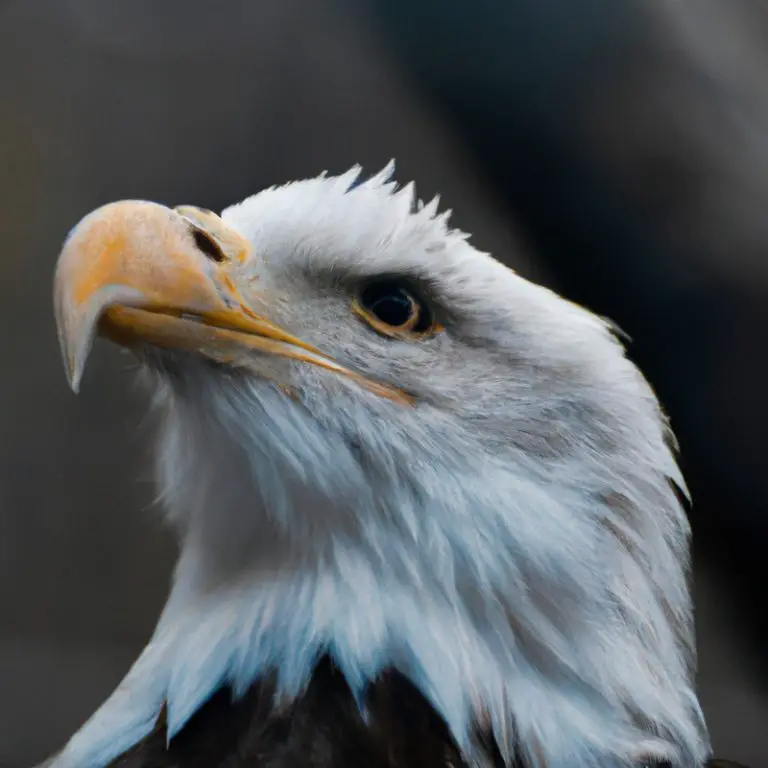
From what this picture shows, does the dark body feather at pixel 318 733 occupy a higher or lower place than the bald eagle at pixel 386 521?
lower

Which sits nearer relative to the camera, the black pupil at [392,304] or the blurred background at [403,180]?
the black pupil at [392,304]

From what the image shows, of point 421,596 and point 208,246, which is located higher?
point 208,246

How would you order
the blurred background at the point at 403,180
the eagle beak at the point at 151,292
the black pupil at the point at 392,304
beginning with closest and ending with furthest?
the eagle beak at the point at 151,292
the black pupil at the point at 392,304
the blurred background at the point at 403,180

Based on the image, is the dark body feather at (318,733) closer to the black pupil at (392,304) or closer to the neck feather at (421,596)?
the neck feather at (421,596)

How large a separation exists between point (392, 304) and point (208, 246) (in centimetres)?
14

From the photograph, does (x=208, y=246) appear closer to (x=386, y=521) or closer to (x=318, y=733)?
(x=386, y=521)

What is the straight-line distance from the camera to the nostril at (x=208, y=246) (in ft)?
1.93

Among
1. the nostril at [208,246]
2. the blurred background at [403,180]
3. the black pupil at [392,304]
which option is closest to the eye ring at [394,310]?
the black pupil at [392,304]

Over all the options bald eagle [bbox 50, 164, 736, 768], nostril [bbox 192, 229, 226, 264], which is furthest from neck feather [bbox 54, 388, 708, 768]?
nostril [bbox 192, 229, 226, 264]

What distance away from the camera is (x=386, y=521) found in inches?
24.6

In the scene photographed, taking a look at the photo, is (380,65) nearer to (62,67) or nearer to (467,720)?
(62,67)

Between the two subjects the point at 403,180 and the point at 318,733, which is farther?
the point at 403,180

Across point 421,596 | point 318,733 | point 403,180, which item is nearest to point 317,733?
point 318,733

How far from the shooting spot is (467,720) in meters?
0.62
